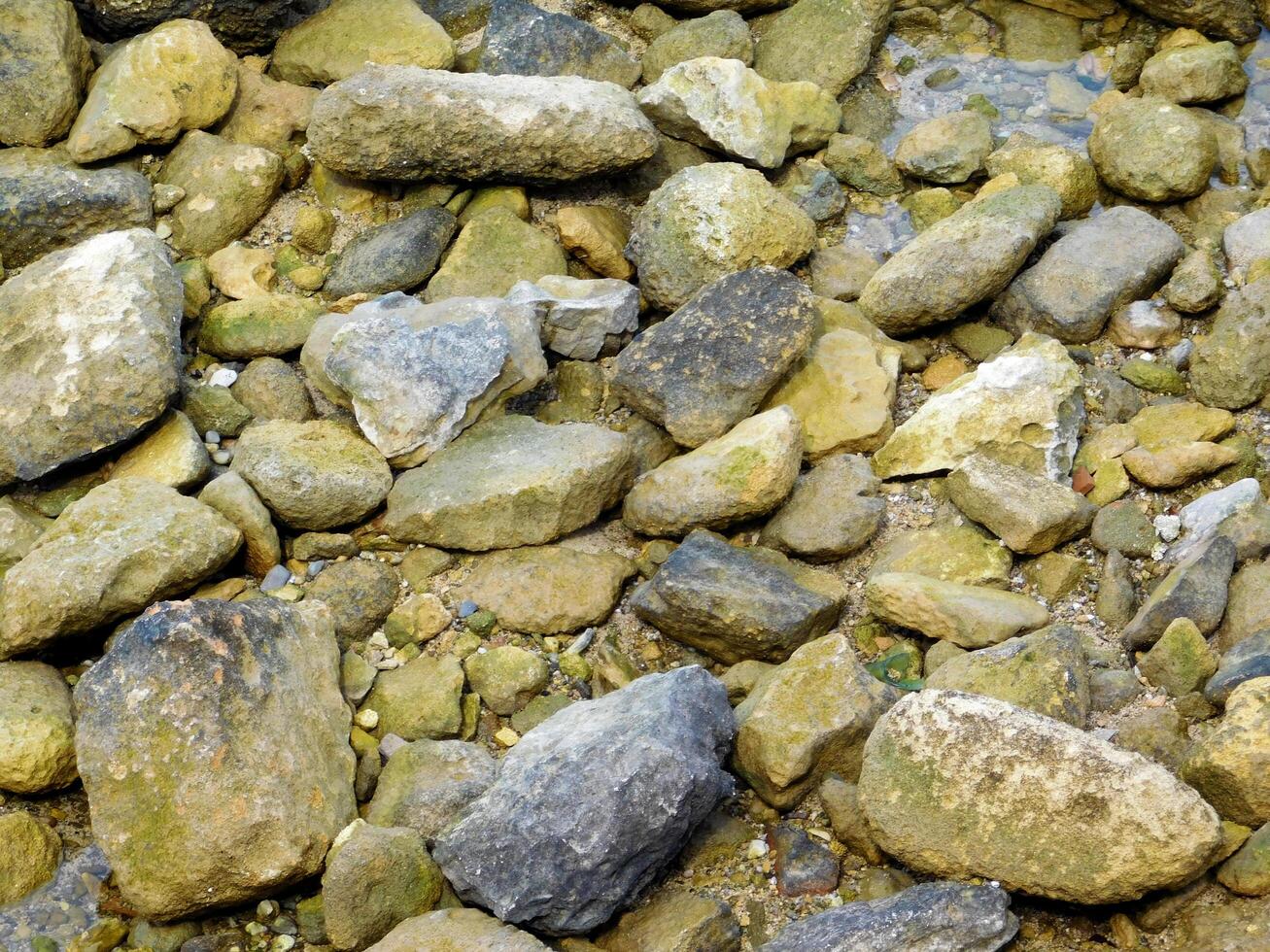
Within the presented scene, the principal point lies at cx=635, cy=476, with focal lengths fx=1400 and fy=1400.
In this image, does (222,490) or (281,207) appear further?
(281,207)

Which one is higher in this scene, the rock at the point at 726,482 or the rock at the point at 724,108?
the rock at the point at 724,108

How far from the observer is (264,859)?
352cm

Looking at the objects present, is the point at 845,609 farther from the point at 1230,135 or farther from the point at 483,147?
the point at 1230,135

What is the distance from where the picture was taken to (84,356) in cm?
457

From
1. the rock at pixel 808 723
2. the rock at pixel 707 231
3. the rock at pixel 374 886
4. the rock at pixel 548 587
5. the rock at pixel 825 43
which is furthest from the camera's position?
the rock at pixel 825 43

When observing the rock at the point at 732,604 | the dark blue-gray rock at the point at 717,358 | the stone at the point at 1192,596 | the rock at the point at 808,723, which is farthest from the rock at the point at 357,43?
the stone at the point at 1192,596

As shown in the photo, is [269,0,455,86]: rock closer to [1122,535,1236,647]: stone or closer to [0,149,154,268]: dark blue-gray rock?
[0,149,154,268]: dark blue-gray rock

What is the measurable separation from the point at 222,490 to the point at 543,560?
3.40 feet

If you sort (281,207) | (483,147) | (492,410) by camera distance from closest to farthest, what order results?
(492,410) < (483,147) < (281,207)

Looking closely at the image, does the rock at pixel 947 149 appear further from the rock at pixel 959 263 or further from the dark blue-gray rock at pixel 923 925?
the dark blue-gray rock at pixel 923 925

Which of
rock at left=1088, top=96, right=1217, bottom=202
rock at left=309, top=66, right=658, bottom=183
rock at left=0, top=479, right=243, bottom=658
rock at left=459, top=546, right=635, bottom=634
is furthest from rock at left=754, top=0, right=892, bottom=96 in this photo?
rock at left=0, top=479, right=243, bottom=658

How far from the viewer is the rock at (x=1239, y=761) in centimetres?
323

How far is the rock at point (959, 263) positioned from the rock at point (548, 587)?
1377 mm

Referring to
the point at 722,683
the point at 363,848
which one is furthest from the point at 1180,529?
the point at 363,848
